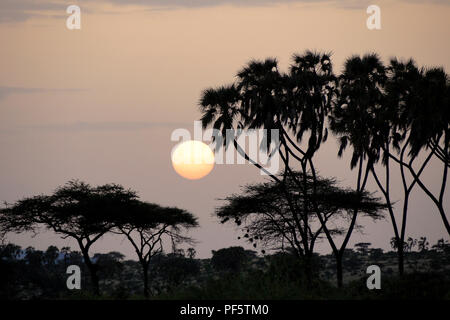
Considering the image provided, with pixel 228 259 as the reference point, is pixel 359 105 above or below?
above

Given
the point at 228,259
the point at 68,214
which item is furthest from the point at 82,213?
the point at 228,259

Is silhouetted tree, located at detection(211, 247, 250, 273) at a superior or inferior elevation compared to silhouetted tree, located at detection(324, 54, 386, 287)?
inferior

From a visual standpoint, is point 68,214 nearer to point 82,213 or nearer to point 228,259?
point 82,213

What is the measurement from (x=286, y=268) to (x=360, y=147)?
65.6 ft

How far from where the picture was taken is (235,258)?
104 metres

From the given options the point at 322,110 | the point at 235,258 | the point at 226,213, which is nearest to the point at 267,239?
the point at 226,213

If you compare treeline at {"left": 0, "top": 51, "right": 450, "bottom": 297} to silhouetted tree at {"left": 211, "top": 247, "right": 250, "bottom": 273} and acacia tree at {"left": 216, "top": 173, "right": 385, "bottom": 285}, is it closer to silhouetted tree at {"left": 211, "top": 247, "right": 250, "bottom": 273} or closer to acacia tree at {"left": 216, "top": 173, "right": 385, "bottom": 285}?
acacia tree at {"left": 216, "top": 173, "right": 385, "bottom": 285}

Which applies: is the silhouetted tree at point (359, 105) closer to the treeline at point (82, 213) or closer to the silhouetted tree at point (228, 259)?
the treeline at point (82, 213)

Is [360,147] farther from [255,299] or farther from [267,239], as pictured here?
[255,299]

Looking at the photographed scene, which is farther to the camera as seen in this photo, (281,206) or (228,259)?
(228,259)

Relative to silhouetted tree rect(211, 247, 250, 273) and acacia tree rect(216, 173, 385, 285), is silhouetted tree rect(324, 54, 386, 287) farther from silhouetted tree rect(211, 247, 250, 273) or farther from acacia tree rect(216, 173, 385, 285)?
silhouetted tree rect(211, 247, 250, 273)

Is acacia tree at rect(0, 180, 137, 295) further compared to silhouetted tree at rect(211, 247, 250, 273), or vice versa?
silhouetted tree at rect(211, 247, 250, 273)

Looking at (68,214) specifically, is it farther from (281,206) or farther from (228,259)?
(228,259)

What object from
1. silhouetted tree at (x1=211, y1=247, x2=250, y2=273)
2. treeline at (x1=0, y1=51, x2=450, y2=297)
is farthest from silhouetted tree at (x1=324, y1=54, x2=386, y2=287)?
silhouetted tree at (x1=211, y1=247, x2=250, y2=273)
